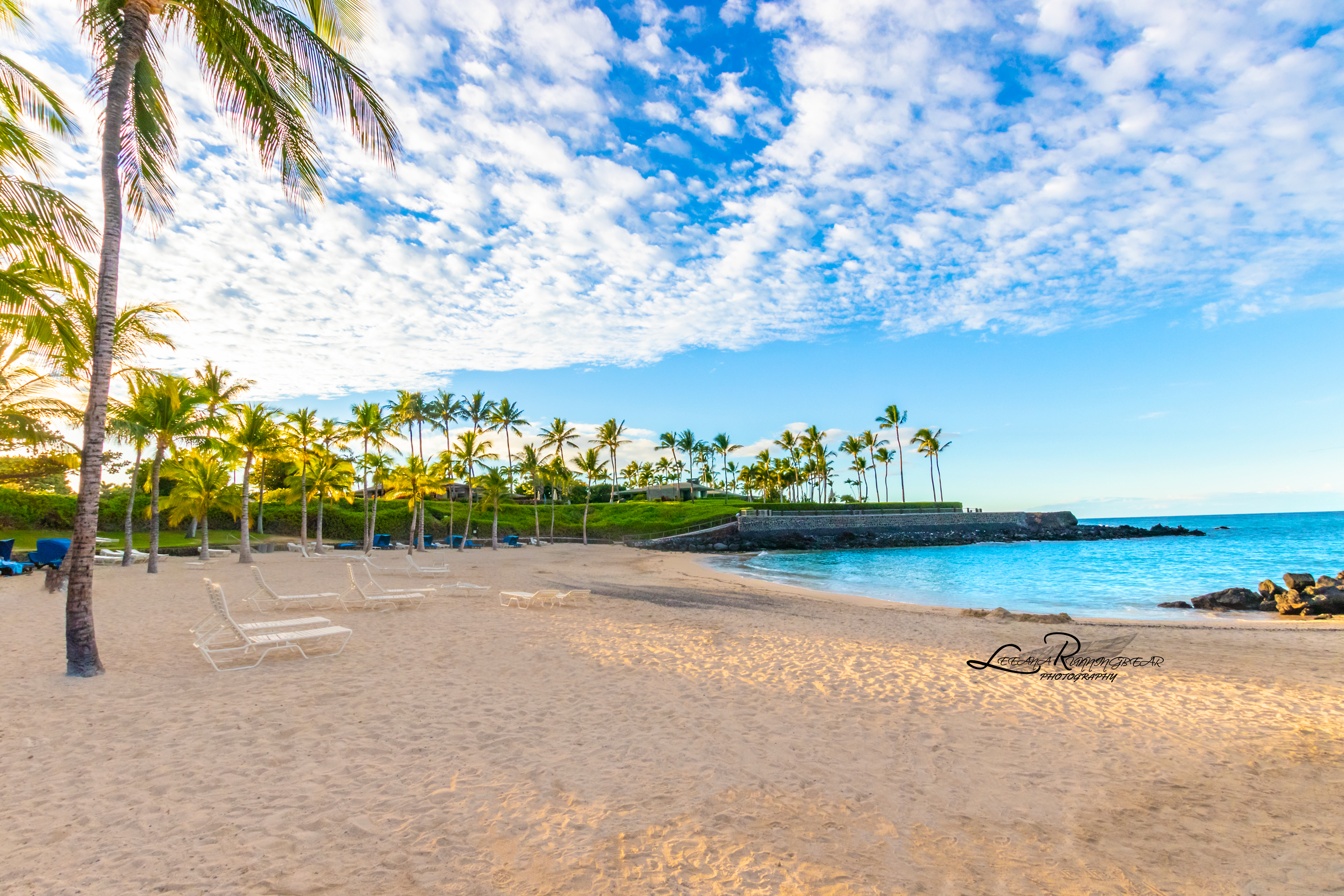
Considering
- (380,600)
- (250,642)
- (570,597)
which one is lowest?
(570,597)

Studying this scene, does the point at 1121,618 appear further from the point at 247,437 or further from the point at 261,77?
the point at 247,437

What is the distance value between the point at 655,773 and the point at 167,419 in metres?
22.8

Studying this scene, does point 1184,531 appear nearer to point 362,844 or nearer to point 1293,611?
point 1293,611

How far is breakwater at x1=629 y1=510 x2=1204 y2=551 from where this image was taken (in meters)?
49.8

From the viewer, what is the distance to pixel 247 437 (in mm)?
23859

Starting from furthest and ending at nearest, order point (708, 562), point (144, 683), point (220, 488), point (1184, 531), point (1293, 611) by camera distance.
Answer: point (1184, 531), point (708, 562), point (220, 488), point (1293, 611), point (144, 683)

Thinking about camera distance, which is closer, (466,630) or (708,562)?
(466,630)

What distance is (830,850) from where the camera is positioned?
3535mm

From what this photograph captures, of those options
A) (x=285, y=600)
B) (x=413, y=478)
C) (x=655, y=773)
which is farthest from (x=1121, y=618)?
(x=413, y=478)

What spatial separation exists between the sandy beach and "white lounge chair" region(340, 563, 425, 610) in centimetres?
334

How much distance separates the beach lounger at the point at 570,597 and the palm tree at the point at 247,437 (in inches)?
639

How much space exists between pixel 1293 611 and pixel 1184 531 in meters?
75.5

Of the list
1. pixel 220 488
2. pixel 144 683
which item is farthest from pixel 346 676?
pixel 220 488

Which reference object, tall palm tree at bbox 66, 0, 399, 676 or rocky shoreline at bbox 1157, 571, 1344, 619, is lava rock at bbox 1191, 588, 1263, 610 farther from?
tall palm tree at bbox 66, 0, 399, 676
